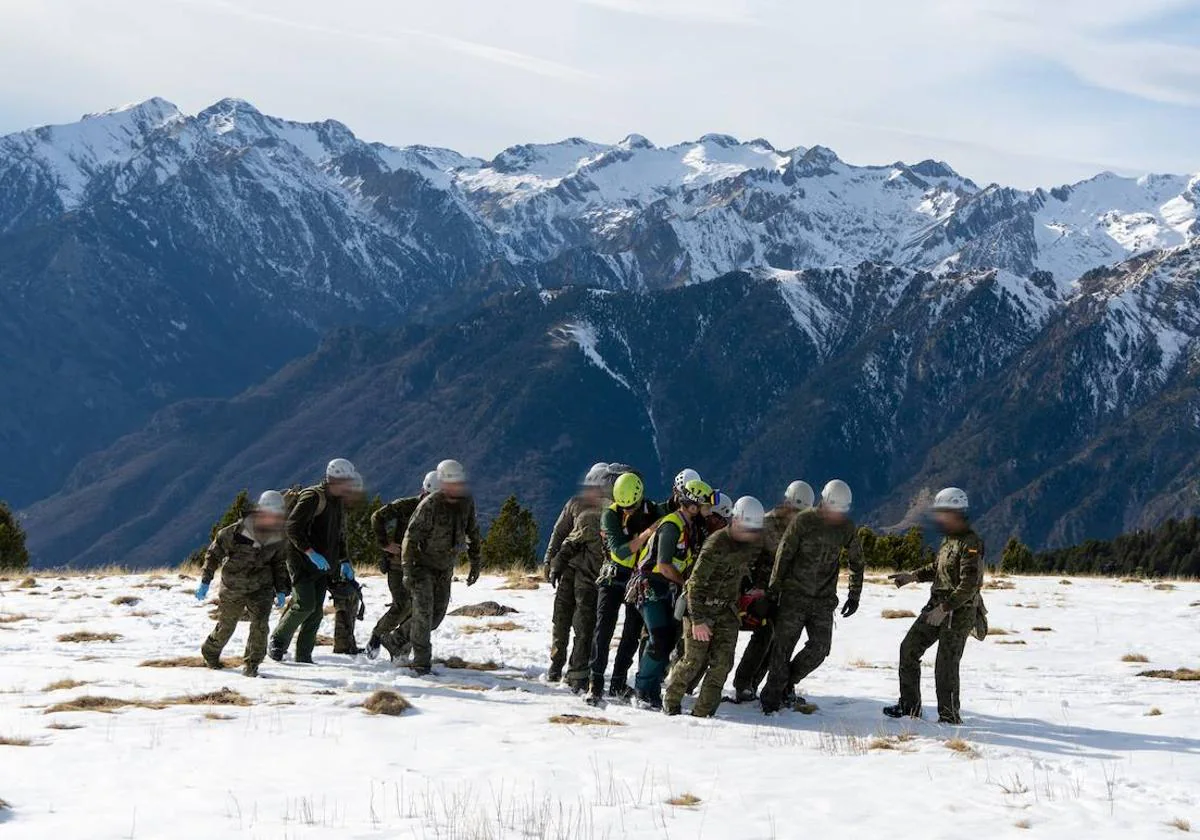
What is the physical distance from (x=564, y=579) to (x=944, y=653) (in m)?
5.41

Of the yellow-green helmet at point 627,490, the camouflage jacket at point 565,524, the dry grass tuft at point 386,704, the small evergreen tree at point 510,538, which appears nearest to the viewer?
the dry grass tuft at point 386,704

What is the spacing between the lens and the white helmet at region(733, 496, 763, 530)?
1555cm

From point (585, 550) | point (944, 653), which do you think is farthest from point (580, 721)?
point (944, 653)

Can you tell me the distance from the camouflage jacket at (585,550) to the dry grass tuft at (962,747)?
232 inches

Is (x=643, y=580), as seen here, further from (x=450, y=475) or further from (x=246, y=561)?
(x=246, y=561)

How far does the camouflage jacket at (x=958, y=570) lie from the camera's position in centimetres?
1557

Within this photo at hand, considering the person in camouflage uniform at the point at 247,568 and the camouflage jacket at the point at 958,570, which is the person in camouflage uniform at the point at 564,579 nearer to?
the person in camouflage uniform at the point at 247,568

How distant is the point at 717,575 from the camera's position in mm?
15633

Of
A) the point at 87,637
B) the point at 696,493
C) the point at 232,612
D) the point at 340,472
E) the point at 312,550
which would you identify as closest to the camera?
the point at 696,493

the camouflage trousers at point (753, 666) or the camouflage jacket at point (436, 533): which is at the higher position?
the camouflage jacket at point (436, 533)

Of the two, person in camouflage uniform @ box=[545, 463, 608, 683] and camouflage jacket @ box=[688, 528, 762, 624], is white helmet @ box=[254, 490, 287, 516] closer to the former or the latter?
person in camouflage uniform @ box=[545, 463, 608, 683]

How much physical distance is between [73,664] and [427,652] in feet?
15.7

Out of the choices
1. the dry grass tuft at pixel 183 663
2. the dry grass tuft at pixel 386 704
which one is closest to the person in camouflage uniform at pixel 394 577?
the dry grass tuft at pixel 183 663

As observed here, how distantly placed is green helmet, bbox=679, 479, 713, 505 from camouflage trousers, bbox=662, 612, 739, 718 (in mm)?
1474
